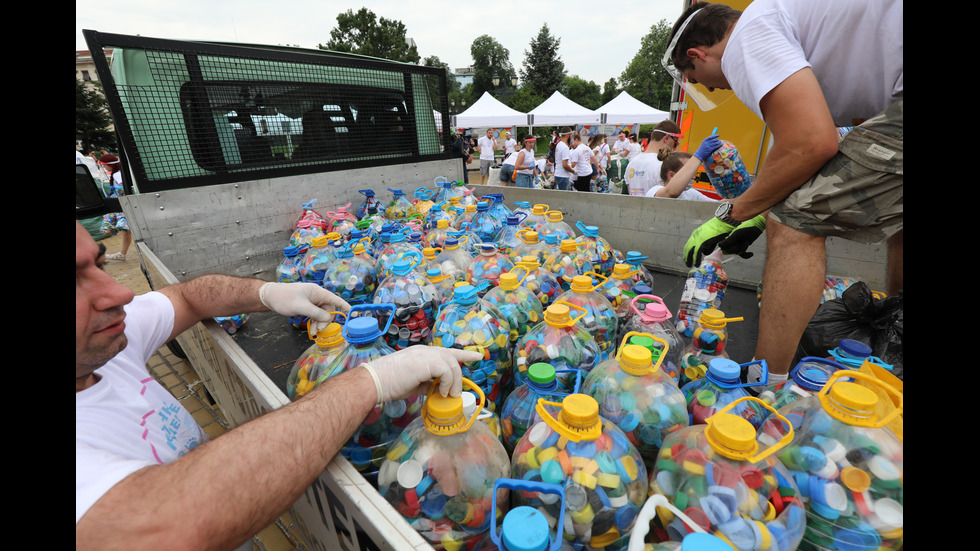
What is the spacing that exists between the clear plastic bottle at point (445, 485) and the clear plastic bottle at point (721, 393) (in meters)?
0.67

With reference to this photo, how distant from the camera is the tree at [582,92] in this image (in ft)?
131

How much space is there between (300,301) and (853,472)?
1.71 metres

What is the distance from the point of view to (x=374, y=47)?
25859 millimetres

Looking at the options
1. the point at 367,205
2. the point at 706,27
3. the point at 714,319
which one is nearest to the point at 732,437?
the point at 714,319

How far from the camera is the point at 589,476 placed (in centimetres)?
90

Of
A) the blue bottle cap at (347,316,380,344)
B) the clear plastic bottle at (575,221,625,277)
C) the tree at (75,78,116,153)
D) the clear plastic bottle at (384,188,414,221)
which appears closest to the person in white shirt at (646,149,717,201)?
the clear plastic bottle at (575,221,625,277)

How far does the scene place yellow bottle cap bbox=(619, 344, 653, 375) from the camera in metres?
1.10

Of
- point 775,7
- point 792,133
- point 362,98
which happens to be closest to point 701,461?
point 792,133

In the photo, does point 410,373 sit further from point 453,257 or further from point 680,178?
point 680,178

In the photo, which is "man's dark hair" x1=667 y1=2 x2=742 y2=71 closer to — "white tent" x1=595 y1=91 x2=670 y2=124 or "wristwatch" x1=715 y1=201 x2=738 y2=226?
"wristwatch" x1=715 y1=201 x2=738 y2=226

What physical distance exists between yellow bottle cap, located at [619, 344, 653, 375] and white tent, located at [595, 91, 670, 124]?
48.8 feet

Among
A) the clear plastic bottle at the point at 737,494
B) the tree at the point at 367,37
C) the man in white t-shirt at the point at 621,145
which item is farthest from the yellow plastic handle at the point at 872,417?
the tree at the point at 367,37

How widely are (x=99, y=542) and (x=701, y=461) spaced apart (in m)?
1.14
